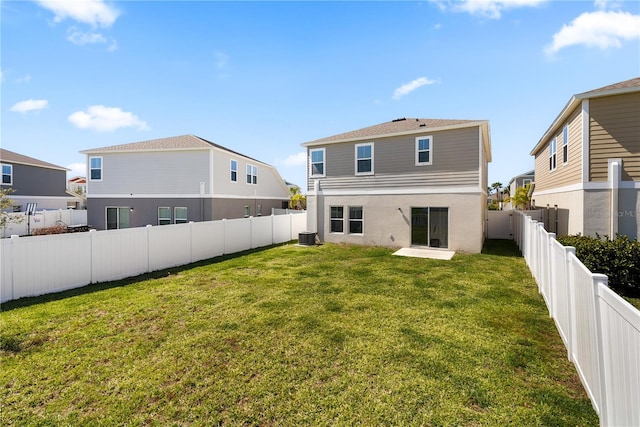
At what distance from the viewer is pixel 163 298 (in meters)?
6.57

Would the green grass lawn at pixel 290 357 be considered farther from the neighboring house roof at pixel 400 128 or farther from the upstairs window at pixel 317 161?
the upstairs window at pixel 317 161

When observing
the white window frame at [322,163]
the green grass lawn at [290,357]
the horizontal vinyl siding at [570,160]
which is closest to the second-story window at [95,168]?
the white window frame at [322,163]

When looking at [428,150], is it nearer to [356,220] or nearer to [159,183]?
[356,220]

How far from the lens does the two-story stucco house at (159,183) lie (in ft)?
55.5

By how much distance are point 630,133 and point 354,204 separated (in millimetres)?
9613

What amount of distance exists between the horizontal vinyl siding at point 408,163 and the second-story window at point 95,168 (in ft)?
46.4

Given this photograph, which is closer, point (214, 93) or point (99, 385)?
point (99, 385)

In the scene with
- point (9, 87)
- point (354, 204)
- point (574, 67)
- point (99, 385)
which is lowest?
point (99, 385)

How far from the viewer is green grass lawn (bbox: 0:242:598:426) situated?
293 centimetres

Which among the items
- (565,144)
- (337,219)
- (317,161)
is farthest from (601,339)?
(317,161)

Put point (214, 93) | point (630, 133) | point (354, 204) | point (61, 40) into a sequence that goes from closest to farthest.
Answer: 1. point (630, 133)
2. point (61, 40)
3. point (354, 204)
4. point (214, 93)

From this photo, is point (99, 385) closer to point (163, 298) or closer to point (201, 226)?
point (163, 298)

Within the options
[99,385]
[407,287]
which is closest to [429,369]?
[407,287]

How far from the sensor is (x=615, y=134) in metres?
8.47
